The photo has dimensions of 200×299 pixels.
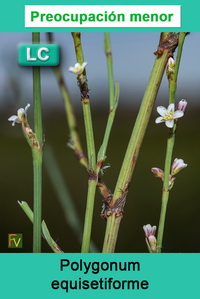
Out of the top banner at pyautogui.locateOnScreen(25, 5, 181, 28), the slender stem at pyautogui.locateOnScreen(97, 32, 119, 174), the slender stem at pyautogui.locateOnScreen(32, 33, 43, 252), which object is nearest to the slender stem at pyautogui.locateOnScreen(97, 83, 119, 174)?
the slender stem at pyautogui.locateOnScreen(97, 32, 119, 174)

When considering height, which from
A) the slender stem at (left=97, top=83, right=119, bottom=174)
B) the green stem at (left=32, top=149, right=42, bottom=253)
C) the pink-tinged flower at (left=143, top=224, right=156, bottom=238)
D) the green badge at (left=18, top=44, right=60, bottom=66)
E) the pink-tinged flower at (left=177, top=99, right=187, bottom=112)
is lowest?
the pink-tinged flower at (left=143, top=224, right=156, bottom=238)

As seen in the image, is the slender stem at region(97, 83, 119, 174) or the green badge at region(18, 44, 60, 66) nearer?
the slender stem at region(97, 83, 119, 174)

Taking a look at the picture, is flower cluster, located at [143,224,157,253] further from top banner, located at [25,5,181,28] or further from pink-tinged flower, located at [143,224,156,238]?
top banner, located at [25,5,181,28]

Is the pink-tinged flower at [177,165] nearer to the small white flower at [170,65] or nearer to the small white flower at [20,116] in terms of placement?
the small white flower at [170,65]

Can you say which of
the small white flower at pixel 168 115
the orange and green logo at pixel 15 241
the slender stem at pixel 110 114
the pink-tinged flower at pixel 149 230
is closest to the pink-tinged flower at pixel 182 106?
the small white flower at pixel 168 115

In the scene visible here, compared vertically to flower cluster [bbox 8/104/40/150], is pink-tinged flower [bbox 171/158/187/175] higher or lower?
lower

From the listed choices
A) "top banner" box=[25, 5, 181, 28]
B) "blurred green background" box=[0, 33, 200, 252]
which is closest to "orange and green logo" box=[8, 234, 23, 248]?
"blurred green background" box=[0, 33, 200, 252]

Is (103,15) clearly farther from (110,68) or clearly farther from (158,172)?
(158,172)
